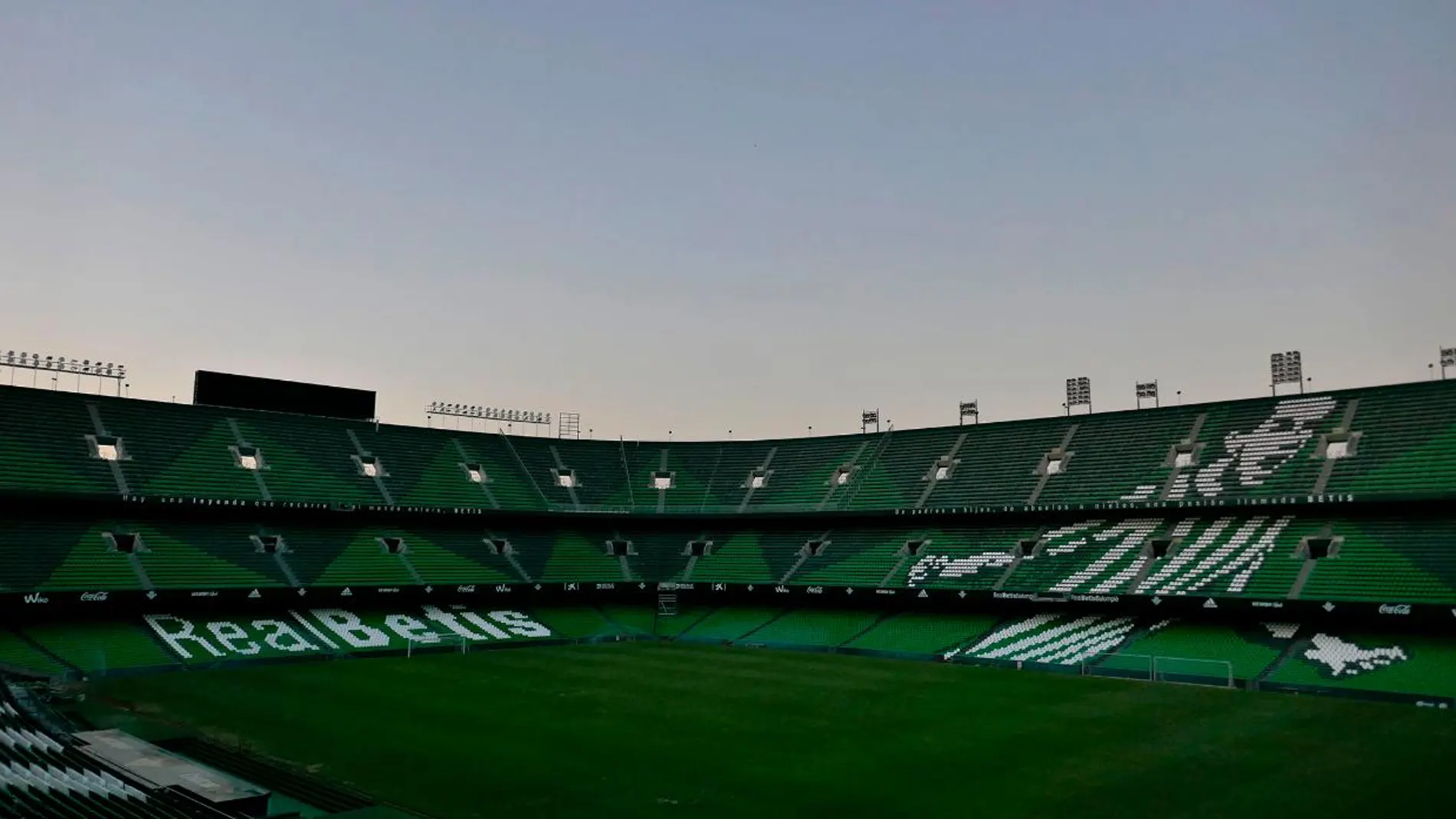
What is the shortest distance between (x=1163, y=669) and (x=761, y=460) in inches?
1326

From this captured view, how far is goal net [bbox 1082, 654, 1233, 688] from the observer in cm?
3750

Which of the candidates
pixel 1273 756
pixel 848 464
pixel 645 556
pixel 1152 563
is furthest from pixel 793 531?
pixel 1273 756

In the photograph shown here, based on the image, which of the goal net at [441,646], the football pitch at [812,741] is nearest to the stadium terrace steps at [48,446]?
the football pitch at [812,741]

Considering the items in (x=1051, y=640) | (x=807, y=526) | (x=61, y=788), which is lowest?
(x=1051, y=640)

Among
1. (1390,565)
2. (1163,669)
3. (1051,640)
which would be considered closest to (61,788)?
(1163,669)

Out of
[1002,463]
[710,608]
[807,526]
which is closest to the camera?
[1002,463]

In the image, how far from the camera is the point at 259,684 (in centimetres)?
3606

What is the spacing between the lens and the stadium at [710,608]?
75.6 feet

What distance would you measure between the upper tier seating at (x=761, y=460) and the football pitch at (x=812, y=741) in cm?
1445

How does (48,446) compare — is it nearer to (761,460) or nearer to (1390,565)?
(761,460)

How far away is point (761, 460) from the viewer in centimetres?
6819

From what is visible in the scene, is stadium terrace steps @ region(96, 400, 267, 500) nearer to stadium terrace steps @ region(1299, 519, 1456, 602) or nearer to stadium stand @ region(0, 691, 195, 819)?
stadium stand @ region(0, 691, 195, 819)

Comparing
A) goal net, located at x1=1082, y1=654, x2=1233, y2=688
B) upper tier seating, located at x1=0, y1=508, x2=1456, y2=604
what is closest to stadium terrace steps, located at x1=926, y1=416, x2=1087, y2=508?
upper tier seating, located at x1=0, y1=508, x2=1456, y2=604

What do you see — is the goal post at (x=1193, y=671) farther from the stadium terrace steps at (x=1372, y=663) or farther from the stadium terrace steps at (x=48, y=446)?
the stadium terrace steps at (x=48, y=446)
